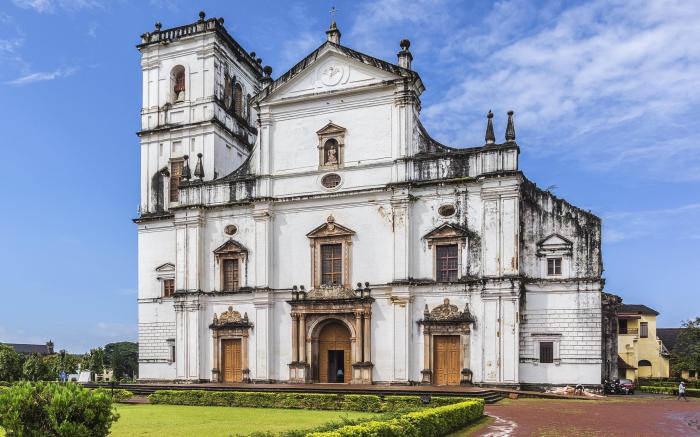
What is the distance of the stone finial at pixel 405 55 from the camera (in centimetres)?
3061

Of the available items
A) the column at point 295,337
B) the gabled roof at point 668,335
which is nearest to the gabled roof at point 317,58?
the column at point 295,337

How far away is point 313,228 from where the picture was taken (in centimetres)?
3131

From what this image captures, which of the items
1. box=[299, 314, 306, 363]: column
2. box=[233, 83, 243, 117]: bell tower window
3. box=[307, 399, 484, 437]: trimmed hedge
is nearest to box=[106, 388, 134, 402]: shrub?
box=[299, 314, 306, 363]: column

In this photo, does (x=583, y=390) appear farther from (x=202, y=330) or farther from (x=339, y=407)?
(x=202, y=330)

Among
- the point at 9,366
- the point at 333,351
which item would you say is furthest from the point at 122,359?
the point at 333,351

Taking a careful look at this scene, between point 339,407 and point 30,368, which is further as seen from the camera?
point 30,368

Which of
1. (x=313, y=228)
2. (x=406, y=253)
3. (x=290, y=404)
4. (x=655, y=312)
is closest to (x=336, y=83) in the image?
(x=313, y=228)

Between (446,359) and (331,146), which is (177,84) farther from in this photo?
(446,359)

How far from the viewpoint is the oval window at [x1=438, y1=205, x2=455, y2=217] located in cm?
2909

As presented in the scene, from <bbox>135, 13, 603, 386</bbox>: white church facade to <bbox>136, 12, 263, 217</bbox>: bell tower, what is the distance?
0.32 feet

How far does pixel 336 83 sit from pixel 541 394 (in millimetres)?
16446

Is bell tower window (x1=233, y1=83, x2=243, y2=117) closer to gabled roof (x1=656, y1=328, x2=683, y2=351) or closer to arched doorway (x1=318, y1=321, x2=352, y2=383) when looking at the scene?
arched doorway (x1=318, y1=321, x2=352, y2=383)

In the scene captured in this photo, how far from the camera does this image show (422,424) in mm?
15516

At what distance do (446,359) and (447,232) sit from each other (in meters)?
5.42
